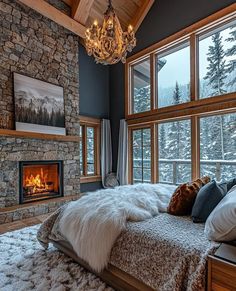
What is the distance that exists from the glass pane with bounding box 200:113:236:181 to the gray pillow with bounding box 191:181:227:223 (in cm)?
235

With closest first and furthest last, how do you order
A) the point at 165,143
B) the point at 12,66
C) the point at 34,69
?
the point at 12,66
the point at 34,69
the point at 165,143

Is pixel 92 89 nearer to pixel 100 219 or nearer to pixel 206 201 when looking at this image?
pixel 100 219

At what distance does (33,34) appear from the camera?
447 centimetres

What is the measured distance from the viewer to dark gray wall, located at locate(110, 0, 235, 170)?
4.38 metres

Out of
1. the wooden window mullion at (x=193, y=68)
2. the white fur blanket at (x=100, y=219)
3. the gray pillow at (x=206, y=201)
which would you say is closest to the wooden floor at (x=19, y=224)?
the white fur blanket at (x=100, y=219)

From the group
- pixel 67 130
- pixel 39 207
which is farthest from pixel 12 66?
pixel 39 207

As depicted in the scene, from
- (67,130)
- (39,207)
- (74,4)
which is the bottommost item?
(39,207)

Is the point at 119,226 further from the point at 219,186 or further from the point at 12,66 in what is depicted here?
the point at 12,66

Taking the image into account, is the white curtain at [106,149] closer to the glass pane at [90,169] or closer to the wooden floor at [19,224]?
the glass pane at [90,169]

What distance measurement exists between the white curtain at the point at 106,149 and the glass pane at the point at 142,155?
75cm

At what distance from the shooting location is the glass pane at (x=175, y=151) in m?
4.68

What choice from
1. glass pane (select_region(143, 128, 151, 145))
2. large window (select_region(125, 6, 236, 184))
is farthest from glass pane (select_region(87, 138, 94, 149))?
glass pane (select_region(143, 128, 151, 145))

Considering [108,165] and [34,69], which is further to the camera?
[108,165]

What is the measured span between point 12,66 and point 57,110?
121 centimetres
